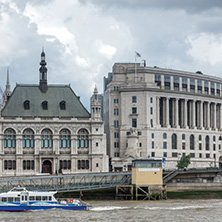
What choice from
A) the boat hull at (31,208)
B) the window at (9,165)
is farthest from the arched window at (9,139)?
the boat hull at (31,208)

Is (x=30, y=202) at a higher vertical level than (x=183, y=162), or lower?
lower

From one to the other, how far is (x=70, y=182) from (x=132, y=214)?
38.7m

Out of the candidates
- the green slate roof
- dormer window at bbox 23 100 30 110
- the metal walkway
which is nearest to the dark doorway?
the green slate roof

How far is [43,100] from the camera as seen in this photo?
179 m

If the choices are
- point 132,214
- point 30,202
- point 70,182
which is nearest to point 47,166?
point 70,182

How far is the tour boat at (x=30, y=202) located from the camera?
114688 millimetres

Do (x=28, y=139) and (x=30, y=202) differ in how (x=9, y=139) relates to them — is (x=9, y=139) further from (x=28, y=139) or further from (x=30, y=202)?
(x=30, y=202)

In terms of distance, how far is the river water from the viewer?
104375 millimetres

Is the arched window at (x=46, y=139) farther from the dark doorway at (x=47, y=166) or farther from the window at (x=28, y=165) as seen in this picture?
the window at (x=28, y=165)

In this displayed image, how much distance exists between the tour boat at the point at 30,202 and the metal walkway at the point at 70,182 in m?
16.4

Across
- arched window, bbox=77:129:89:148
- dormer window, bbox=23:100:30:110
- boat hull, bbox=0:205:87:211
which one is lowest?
boat hull, bbox=0:205:87:211

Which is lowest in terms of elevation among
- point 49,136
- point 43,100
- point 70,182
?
point 70,182

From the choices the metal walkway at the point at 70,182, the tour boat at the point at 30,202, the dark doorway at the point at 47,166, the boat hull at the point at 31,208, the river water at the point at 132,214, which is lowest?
the river water at the point at 132,214

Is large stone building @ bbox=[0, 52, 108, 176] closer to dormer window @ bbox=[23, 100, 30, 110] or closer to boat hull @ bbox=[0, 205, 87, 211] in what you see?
dormer window @ bbox=[23, 100, 30, 110]
